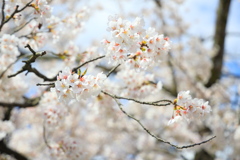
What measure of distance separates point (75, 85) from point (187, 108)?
807mm

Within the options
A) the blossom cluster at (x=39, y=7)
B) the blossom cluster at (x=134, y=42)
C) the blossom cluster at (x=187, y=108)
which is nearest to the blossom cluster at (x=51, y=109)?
the blossom cluster at (x=39, y=7)

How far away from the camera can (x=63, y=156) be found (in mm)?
3180

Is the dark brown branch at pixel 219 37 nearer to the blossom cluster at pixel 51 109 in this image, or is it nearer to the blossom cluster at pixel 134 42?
the blossom cluster at pixel 51 109

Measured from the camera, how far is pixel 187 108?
2.01 metres

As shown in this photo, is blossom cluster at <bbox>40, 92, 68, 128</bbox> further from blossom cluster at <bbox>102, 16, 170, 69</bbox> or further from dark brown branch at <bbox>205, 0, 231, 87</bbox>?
dark brown branch at <bbox>205, 0, 231, 87</bbox>

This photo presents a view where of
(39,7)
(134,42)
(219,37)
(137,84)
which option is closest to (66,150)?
(137,84)

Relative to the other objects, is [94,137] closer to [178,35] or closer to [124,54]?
[178,35]

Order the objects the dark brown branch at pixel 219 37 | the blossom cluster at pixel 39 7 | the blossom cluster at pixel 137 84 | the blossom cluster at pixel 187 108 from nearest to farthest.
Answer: the blossom cluster at pixel 187 108 < the blossom cluster at pixel 39 7 < the blossom cluster at pixel 137 84 < the dark brown branch at pixel 219 37

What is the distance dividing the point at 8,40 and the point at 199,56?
6.67 meters

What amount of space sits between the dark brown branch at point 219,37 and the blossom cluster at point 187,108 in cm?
404

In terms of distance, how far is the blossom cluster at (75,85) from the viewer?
1.72 metres

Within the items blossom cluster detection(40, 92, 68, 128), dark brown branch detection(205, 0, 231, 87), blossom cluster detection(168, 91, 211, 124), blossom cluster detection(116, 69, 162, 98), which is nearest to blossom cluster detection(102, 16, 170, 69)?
blossom cluster detection(168, 91, 211, 124)

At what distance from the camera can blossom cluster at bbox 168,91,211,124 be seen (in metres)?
2.00

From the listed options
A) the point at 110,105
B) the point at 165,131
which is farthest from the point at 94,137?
the point at 110,105
